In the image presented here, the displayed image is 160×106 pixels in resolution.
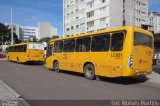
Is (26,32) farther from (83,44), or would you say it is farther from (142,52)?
(142,52)

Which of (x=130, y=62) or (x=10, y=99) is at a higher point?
(x=130, y=62)

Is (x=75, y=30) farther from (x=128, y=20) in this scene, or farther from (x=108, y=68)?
(x=108, y=68)

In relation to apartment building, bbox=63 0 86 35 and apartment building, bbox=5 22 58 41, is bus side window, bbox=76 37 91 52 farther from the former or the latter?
apartment building, bbox=5 22 58 41

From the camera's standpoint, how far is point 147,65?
12820 millimetres

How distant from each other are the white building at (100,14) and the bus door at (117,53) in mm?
41917

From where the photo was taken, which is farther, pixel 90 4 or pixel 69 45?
pixel 90 4

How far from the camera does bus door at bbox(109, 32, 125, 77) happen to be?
12.0 m

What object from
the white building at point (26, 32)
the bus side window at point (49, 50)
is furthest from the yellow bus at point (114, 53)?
the white building at point (26, 32)

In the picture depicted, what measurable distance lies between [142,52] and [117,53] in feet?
4.30

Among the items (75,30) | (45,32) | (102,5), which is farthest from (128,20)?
(45,32)

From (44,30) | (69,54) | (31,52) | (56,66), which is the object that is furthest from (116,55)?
(44,30)

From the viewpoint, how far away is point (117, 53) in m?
12.2

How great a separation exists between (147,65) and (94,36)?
3413 millimetres

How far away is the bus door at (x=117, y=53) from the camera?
12.0m
